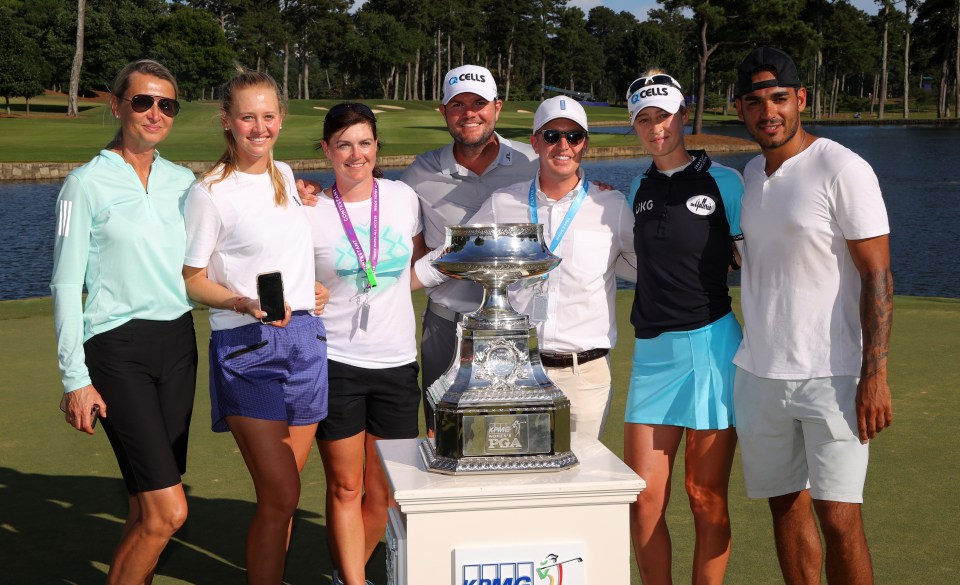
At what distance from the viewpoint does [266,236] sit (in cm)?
351

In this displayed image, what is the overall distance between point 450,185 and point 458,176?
0.18ft

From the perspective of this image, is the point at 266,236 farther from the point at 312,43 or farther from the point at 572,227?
the point at 312,43

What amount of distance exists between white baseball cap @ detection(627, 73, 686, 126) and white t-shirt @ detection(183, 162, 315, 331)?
49.7 inches

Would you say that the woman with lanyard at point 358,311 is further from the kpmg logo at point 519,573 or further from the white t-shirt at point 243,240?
the kpmg logo at point 519,573

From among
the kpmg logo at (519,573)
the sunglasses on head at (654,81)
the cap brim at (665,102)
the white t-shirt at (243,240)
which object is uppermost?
the sunglasses on head at (654,81)

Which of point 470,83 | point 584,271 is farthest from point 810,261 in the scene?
point 470,83

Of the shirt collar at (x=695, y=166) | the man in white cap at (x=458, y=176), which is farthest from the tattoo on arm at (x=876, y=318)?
the man in white cap at (x=458, y=176)

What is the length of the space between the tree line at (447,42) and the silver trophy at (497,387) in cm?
5607

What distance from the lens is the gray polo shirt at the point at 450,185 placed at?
436 cm

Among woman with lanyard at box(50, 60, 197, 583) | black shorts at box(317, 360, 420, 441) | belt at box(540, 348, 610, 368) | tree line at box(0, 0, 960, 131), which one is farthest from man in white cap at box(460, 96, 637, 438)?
tree line at box(0, 0, 960, 131)

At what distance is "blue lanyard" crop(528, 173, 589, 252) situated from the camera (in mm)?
3672

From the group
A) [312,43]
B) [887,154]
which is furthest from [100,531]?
[312,43]

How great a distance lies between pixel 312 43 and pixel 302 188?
85837 mm

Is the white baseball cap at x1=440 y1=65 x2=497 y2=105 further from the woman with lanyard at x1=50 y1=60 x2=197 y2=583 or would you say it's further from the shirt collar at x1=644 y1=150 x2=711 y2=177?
the woman with lanyard at x1=50 y1=60 x2=197 y2=583
